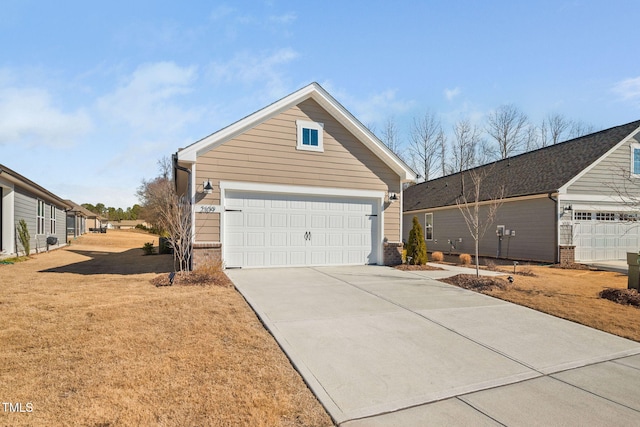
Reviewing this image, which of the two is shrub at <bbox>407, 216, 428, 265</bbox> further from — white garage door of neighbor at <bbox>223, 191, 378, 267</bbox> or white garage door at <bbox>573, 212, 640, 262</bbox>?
white garage door at <bbox>573, 212, 640, 262</bbox>

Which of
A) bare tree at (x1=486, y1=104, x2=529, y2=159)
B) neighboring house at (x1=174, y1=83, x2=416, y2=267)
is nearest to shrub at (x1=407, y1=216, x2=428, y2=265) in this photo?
neighboring house at (x1=174, y1=83, x2=416, y2=267)

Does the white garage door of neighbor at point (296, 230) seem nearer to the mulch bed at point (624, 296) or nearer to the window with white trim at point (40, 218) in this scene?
the mulch bed at point (624, 296)

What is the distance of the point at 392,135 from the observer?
3528cm

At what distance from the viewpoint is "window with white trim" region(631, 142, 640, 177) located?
49.1 ft

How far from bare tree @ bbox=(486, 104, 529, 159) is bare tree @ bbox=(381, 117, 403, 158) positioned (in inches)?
346

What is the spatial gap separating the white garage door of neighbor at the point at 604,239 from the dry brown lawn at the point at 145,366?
14982mm

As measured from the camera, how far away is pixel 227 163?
1014cm

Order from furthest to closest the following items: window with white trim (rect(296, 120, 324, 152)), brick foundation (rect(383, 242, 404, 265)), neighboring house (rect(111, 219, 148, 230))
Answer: neighboring house (rect(111, 219, 148, 230))
brick foundation (rect(383, 242, 404, 265))
window with white trim (rect(296, 120, 324, 152))

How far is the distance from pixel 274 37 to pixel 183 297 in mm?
8679

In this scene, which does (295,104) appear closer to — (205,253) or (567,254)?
(205,253)

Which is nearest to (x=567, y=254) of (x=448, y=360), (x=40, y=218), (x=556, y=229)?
(x=556, y=229)

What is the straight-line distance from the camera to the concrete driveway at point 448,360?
3016mm

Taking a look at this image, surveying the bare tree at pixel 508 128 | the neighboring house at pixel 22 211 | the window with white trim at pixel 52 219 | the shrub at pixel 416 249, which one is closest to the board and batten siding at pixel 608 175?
the shrub at pixel 416 249

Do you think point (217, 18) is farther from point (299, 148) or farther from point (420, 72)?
point (420, 72)
